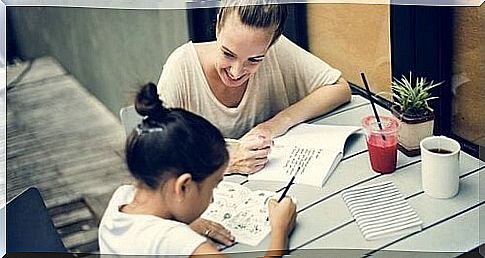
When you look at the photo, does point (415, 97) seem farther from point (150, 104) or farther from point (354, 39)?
point (150, 104)

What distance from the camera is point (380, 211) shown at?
61cm

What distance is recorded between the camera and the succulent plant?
24.5 inches

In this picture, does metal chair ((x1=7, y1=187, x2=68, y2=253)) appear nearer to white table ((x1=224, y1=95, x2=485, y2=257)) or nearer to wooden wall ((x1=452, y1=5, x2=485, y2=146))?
white table ((x1=224, y1=95, x2=485, y2=257))

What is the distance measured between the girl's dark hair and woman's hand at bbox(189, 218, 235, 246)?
38 mm

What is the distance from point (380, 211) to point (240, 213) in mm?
123

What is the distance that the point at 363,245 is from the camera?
588 mm

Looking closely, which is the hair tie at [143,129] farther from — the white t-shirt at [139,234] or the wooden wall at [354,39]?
the wooden wall at [354,39]

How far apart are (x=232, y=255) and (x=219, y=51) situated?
180 mm

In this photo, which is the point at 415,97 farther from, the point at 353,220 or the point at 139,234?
the point at 139,234

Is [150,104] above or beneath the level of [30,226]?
above

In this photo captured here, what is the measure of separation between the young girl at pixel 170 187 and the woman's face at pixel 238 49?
52 mm

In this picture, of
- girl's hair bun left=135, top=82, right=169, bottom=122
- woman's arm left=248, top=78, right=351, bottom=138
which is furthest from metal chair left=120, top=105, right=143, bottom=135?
woman's arm left=248, top=78, right=351, bottom=138

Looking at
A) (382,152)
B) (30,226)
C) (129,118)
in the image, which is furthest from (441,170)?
(30,226)

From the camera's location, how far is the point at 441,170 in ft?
2.01
